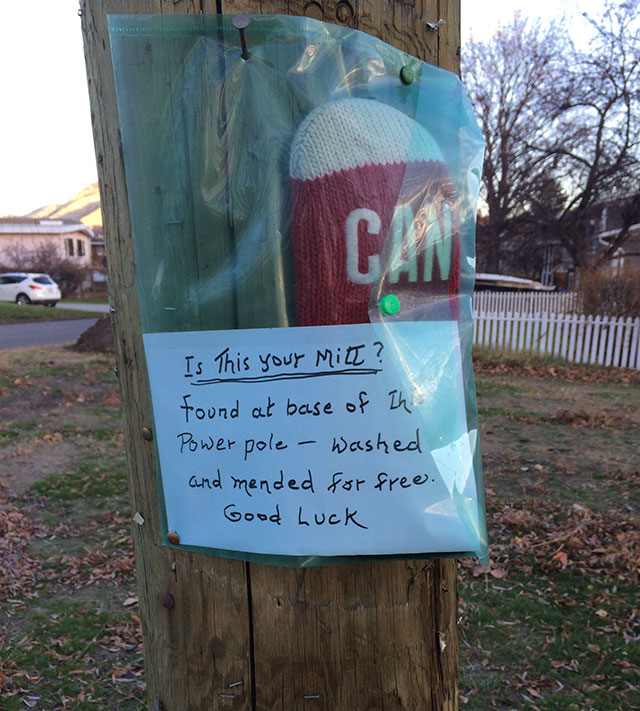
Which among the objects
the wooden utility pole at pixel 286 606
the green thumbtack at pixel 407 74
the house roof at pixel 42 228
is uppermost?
the house roof at pixel 42 228

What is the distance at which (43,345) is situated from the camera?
14125mm

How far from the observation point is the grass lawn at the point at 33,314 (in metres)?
21.5

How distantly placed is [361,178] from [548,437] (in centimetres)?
622

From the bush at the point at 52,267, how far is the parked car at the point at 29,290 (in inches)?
296

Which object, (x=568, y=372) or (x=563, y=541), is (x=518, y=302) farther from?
(x=563, y=541)

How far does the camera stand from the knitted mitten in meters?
1.06

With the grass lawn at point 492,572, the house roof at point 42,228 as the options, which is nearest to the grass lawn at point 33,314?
the grass lawn at point 492,572

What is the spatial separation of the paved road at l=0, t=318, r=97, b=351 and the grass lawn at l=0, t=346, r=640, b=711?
8.45 m

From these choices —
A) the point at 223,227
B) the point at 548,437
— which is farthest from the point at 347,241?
the point at 548,437

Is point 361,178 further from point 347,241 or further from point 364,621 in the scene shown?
point 364,621

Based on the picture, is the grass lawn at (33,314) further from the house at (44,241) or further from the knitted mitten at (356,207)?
the knitted mitten at (356,207)

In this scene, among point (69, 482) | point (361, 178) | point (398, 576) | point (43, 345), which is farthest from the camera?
point (43, 345)

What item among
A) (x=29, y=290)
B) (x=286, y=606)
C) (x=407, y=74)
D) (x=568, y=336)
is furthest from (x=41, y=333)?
(x=407, y=74)

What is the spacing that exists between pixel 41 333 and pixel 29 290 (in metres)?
11.1
